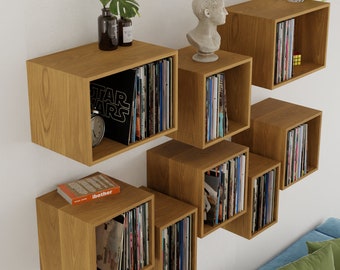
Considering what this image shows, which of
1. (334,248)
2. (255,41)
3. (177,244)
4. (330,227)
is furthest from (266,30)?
(330,227)

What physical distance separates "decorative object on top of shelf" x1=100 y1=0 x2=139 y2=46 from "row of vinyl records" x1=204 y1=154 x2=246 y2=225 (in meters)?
0.69

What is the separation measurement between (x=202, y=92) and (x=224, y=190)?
0.53 m

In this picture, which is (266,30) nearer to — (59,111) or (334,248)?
(59,111)

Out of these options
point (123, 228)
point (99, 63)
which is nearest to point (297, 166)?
point (123, 228)

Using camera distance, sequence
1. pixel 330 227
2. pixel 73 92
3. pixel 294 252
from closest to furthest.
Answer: pixel 73 92 → pixel 294 252 → pixel 330 227

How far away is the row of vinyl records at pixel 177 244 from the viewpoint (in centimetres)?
262

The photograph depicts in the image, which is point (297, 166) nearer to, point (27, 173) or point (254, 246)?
point (254, 246)

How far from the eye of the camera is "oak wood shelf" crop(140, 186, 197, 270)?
8.33ft

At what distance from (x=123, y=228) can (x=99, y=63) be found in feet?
1.88

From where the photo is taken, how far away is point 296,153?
3.17 metres

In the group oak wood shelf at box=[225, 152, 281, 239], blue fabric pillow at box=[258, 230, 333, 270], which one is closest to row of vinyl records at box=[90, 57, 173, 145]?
oak wood shelf at box=[225, 152, 281, 239]

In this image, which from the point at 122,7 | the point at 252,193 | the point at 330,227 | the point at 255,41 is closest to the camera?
the point at 122,7

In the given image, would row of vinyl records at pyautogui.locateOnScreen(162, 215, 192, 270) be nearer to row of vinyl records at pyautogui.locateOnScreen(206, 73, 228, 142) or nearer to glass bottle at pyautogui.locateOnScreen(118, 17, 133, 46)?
row of vinyl records at pyautogui.locateOnScreen(206, 73, 228, 142)

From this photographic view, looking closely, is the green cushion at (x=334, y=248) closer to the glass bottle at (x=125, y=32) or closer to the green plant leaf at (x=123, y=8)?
the glass bottle at (x=125, y=32)
